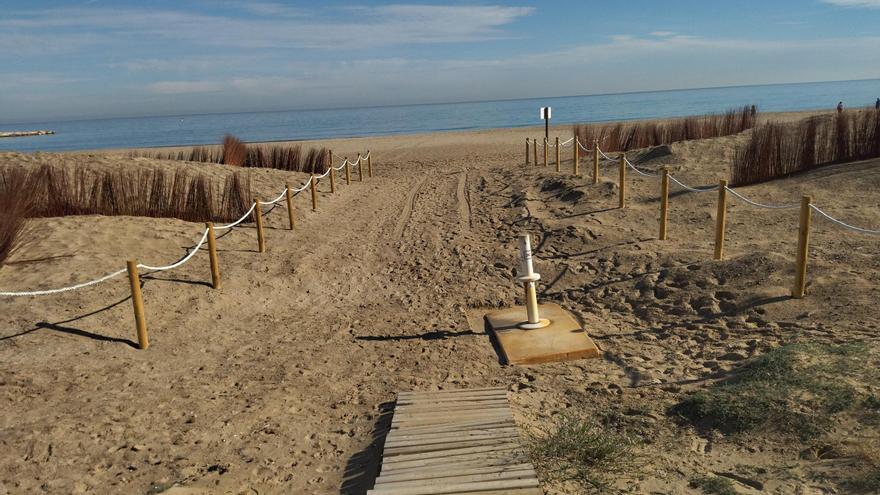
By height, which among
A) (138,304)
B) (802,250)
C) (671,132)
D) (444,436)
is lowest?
(444,436)

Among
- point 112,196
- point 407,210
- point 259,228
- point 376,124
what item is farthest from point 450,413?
point 376,124

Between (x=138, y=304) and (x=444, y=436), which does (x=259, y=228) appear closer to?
(x=138, y=304)

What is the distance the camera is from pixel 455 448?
3688 millimetres

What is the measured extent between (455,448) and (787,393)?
2.26m

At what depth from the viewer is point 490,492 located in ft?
10.3

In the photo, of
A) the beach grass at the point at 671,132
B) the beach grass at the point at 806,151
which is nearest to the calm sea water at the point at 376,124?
the beach grass at the point at 671,132

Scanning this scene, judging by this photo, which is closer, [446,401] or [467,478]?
[467,478]

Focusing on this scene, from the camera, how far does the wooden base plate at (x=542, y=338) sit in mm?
5488

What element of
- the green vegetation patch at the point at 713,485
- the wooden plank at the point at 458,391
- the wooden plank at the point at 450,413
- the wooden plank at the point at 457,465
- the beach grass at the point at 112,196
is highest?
the beach grass at the point at 112,196

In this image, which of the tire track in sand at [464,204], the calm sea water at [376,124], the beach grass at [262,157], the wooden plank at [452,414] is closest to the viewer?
the wooden plank at [452,414]

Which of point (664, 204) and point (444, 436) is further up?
point (664, 204)

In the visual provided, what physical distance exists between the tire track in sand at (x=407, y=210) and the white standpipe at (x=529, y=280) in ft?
15.5

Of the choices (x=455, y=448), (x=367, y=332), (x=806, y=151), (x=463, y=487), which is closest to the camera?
(x=463, y=487)

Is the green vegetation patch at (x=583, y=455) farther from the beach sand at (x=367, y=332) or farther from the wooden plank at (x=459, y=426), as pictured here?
the wooden plank at (x=459, y=426)
